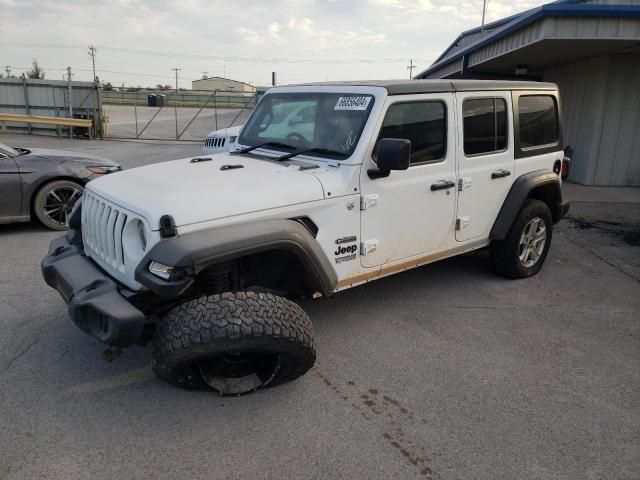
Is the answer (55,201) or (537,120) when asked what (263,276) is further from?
(55,201)

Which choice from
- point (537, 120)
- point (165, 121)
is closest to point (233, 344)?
point (537, 120)

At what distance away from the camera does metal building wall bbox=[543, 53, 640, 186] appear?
409 inches

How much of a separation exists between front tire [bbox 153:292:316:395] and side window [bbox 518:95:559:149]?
10.2ft

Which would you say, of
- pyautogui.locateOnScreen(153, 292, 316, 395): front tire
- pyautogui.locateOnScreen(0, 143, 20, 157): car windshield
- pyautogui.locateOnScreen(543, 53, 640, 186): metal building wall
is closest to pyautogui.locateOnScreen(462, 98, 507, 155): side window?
pyautogui.locateOnScreen(153, 292, 316, 395): front tire

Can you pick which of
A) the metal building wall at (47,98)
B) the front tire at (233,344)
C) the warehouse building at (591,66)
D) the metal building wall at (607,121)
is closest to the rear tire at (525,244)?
the front tire at (233,344)

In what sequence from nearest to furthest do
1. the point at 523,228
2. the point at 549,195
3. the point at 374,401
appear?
the point at 374,401 → the point at 523,228 → the point at 549,195

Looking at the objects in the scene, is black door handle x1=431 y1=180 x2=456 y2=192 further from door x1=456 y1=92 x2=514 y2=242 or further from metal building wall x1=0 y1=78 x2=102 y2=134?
metal building wall x1=0 y1=78 x2=102 y2=134

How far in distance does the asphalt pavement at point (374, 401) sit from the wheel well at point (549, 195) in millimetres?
1022

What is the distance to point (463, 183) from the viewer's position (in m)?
4.37

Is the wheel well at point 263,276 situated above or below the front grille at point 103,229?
below

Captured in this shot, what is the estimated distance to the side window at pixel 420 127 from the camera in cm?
385

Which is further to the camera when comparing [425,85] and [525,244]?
[525,244]

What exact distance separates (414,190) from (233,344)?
1.93m

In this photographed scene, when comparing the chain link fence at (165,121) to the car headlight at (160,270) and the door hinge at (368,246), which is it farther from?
the car headlight at (160,270)
